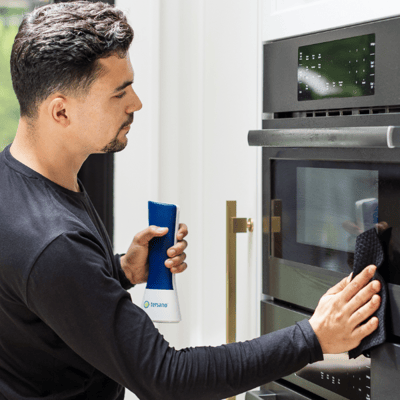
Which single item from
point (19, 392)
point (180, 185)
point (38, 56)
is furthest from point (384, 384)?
point (180, 185)

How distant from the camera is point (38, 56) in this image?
812 mm

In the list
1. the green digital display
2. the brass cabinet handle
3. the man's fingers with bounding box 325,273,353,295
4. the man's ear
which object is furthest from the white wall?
the man's ear

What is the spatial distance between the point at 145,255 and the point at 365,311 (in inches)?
19.1

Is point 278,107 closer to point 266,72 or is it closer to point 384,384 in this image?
point 266,72

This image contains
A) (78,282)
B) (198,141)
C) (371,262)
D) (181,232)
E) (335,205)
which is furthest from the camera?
(198,141)

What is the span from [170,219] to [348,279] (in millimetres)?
328

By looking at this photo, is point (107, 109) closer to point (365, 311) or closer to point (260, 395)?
point (365, 311)

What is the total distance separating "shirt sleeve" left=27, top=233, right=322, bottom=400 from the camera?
729 millimetres

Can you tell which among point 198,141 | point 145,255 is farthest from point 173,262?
point 198,141

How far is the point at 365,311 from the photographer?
0.80 metres

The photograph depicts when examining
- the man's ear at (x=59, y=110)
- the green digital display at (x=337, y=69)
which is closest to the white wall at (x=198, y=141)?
the green digital display at (x=337, y=69)

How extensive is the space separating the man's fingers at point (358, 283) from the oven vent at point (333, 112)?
0.24m

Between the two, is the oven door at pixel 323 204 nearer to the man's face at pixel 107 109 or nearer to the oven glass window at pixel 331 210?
the oven glass window at pixel 331 210

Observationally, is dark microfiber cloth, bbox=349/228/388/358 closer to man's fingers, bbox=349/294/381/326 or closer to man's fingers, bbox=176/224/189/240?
man's fingers, bbox=349/294/381/326
